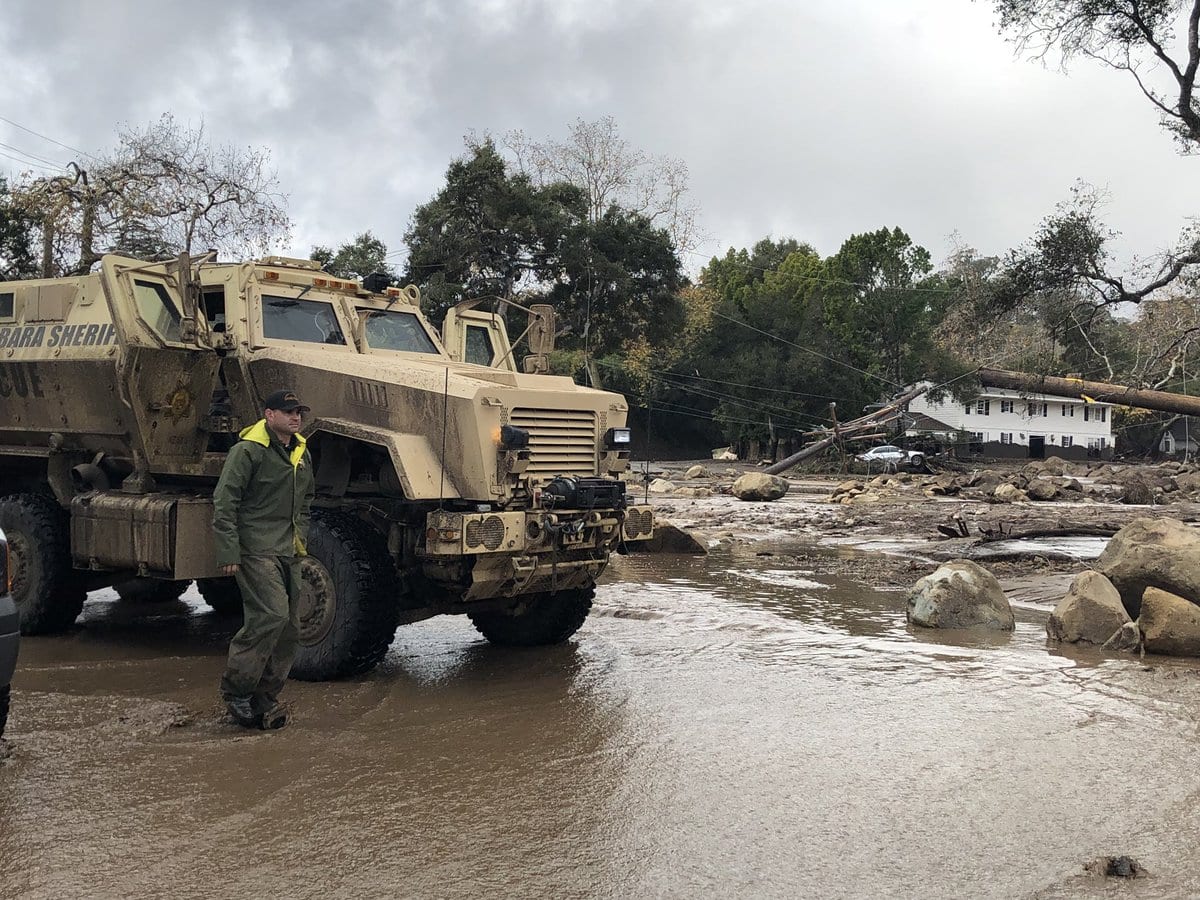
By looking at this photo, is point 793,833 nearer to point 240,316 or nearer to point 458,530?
point 458,530

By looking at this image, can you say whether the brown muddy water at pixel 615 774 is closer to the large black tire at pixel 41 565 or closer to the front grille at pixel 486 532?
the large black tire at pixel 41 565

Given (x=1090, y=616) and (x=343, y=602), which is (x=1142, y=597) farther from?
(x=343, y=602)

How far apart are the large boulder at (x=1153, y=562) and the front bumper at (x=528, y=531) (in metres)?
4.15

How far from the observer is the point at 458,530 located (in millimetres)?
6922

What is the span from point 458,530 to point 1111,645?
5.06 meters

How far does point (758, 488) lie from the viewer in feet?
97.5

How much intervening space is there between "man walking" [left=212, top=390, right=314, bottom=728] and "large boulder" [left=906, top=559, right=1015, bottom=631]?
5.64 m

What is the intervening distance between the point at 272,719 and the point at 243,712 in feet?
0.52

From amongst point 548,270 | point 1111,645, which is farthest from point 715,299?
point 1111,645

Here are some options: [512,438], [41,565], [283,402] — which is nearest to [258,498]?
[283,402]

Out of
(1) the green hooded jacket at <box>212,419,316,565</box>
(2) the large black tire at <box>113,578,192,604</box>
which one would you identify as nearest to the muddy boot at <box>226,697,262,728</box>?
(1) the green hooded jacket at <box>212,419,316,565</box>

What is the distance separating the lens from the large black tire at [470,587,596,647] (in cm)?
864

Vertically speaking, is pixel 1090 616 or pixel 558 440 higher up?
pixel 558 440

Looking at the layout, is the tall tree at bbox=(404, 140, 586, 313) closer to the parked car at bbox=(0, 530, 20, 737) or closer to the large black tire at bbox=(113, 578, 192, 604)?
the large black tire at bbox=(113, 578, 192, 604)
